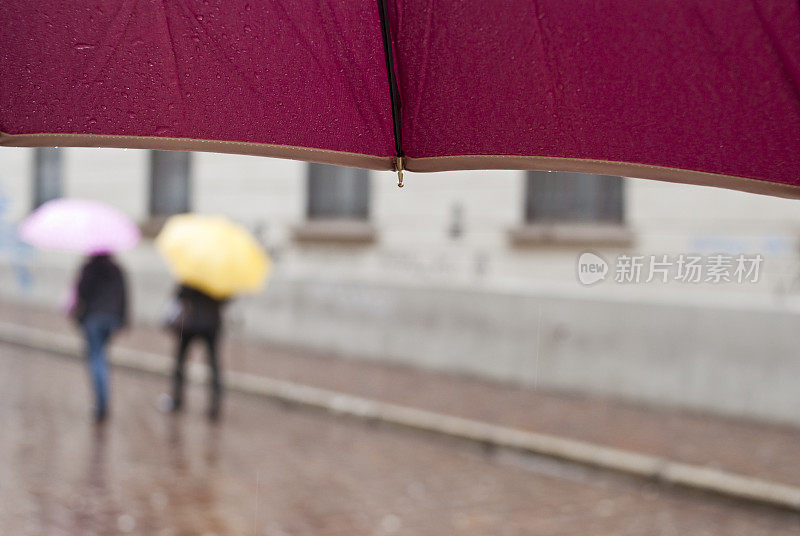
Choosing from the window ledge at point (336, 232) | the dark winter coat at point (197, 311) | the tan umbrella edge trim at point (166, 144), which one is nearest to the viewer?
the tan umbrella edge trim at point (166, 144)

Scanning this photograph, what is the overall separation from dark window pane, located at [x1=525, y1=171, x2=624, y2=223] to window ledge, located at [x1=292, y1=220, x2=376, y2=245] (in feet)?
7.16

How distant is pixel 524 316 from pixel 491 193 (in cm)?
151

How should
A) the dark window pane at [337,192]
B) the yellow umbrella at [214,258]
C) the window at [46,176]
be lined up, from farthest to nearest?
1. the window at [46,176]
2. the dark window pane at [337,192]
3. the yellow umbrella at [214,258]

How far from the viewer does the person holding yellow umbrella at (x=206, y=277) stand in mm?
8195

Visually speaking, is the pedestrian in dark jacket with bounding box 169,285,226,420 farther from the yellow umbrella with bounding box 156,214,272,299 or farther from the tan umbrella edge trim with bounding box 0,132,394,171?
the tan umbrella edge trim with bounding box 0,132,394,171

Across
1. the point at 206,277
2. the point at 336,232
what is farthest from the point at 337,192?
the point at 206,277

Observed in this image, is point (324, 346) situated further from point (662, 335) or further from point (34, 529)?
point (34, 529)

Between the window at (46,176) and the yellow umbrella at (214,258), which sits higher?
the window at (46,176)

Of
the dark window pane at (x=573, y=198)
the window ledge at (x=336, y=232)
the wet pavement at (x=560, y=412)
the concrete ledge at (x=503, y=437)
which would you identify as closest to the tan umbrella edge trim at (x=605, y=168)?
the concrete ledge at (x=503, y=437)

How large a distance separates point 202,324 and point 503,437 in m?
2.97

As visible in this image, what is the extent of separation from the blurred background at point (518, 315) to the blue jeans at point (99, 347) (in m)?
0.88

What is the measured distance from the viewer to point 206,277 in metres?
8.20

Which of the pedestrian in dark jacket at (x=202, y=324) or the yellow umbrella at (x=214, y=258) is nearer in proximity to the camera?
the yellow umbrella at (x=214, y=258)

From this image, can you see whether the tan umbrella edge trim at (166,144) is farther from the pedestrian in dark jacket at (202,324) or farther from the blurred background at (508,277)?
the blurred background at (508,277)
